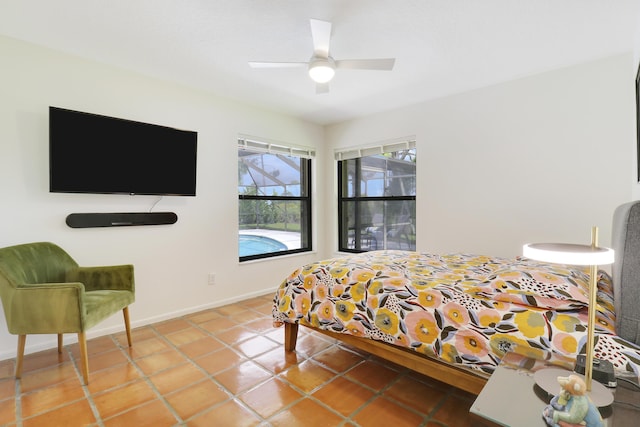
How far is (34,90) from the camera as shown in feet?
7.82

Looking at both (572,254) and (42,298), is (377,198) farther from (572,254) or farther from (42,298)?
(42,298)

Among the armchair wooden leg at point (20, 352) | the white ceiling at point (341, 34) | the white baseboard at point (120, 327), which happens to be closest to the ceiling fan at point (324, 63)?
the white ceiling at point (341, 34)

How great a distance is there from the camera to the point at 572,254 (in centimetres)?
97

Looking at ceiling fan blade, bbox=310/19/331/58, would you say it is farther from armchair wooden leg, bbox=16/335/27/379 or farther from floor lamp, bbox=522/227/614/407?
armchair wooden leg, bbox=16/335/27/379

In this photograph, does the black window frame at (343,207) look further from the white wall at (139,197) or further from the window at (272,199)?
the white wall at (139,197)

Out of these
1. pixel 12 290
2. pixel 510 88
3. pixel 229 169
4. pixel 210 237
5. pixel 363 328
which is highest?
pixel 510 88

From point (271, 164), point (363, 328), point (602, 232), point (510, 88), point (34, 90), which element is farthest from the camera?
point (271, 164)

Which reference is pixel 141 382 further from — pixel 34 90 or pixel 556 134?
pixel 556 134

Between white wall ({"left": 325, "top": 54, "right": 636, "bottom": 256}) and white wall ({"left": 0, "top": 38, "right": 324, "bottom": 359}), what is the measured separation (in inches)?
75.8

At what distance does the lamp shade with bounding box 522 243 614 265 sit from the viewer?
3.13 feet

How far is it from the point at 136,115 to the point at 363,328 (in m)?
2.72

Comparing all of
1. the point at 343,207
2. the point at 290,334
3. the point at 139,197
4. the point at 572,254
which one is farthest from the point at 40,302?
the point at 343,207

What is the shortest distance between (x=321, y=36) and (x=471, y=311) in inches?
71.6

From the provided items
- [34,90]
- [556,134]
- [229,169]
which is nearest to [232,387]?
[229,169]
